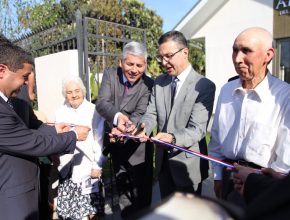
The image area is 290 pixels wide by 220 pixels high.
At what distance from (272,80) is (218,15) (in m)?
9.22

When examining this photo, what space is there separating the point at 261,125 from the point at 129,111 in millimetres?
1636

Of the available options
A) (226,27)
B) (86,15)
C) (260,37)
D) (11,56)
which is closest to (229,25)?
(226,27)

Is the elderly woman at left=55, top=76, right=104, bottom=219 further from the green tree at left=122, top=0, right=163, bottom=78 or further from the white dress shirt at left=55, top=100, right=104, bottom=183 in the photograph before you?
the green tree at left=122, top=0, right=163, bottom=78

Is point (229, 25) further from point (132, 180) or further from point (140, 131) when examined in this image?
point (140, 131)

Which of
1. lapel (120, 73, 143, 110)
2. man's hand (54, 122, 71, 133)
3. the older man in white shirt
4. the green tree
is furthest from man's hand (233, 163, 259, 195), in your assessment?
the green tree

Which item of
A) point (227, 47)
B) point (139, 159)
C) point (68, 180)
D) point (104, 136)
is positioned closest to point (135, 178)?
point (139, 159)

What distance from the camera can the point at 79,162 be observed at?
3.66m

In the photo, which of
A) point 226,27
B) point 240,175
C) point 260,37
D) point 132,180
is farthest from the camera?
point 226,27

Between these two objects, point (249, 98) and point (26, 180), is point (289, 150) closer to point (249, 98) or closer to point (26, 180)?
point (249, 98)

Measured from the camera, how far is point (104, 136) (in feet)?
12.0

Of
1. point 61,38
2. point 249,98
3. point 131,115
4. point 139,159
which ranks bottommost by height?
point 139,159

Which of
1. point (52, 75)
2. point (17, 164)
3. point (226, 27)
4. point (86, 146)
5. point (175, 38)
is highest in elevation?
point (226, 27)

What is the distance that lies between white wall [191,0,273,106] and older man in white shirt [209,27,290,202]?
803 cm

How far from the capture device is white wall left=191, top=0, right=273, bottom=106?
942 centimetres
